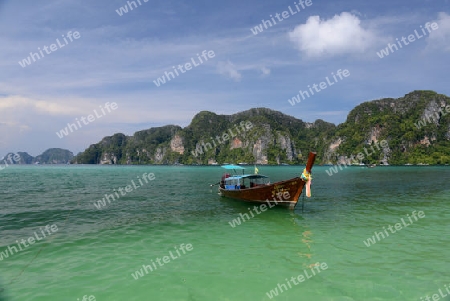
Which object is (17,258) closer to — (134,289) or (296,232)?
(134,289)

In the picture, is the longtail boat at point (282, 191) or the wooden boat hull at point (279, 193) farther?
the wooden boat hull at point (279, 193)

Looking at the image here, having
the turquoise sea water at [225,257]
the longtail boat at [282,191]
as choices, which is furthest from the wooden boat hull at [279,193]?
the turquoise sea water at [225,257]

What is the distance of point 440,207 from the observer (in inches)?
844

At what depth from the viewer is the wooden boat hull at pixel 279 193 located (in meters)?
21.0

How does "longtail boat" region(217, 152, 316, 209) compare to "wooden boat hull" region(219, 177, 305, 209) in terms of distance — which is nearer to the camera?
"longtail boat" region(217, 152, 316, 209)

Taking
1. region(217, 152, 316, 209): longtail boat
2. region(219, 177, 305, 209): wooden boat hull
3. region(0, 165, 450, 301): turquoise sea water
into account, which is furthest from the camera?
region(219, 177, 305, 209): wooden boat hull

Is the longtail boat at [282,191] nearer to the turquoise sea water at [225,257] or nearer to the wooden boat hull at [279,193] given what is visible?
the wooden boat hull at [279,193]

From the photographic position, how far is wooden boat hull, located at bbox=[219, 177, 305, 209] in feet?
68.8

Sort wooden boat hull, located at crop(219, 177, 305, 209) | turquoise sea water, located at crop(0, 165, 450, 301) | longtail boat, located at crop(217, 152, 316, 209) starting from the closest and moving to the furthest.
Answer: turquoise sea water, located at crop(0, 165, 450, 301), longtail boat, located at crop(217, 152, 316, 209), wooden boat hull, located at crop(219, 177, 305, 209)

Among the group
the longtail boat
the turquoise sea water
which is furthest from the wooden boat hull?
the turquoise sea water

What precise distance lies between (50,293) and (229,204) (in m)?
19.0

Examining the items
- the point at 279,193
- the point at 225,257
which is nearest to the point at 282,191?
the point at 279,193

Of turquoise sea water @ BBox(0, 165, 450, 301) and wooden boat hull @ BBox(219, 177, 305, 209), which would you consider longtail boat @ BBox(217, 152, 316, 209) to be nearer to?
wooden boat hull @ BBox(219, 177, 305, 209)

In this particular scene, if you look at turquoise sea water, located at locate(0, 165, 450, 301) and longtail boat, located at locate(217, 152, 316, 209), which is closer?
turquoise sea water, located at locate(0, 165, 450, 301)
